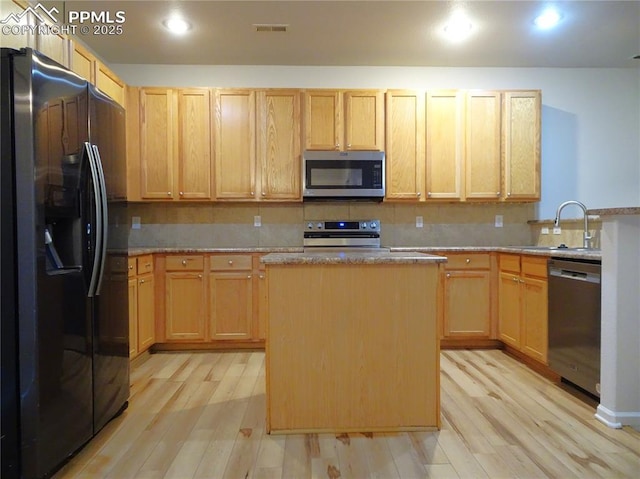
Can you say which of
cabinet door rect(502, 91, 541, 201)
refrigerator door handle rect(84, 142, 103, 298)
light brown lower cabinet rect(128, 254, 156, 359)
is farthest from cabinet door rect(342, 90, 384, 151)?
refrigerator door handle rect(84, 142, 103, 298)

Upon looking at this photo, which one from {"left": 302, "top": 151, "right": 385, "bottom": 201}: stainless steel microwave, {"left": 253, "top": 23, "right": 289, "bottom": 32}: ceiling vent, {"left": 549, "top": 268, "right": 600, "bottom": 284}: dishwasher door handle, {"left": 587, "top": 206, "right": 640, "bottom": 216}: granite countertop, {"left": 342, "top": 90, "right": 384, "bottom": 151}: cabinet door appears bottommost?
{"left": 549, "top": 268, "right": 600, "bottom": 284}: dishwasher door handle

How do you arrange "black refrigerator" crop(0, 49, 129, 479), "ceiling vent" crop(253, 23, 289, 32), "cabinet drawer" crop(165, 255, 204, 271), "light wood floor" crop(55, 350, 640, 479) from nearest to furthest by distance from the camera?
"black refrigerator" crop(0, 49, 129, 479), "light wood floor" crop(55, 350, 640, 479), "ceiling vent" crop(253, 23, 289, 32), "cabinet drawer" crop(165, 255, 204, 271)

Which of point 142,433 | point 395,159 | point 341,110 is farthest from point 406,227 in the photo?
point 142,433

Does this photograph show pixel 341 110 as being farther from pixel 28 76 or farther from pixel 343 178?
pixel 28 76

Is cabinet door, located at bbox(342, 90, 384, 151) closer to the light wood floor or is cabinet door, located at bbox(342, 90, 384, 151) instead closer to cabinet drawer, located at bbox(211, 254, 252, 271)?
cabinet drawer, located at bbox(211, 254, 252, 271)

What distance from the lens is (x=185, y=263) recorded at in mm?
3559

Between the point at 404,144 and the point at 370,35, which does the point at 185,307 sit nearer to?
the point at 404,144

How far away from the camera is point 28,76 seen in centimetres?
159

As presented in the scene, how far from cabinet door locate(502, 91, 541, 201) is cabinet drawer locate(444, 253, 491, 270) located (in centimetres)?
80

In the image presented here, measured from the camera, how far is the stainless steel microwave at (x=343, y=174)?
145 inches

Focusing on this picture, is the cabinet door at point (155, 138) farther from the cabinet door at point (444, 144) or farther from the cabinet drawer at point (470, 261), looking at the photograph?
the cabinet drawer at point (470, 261)

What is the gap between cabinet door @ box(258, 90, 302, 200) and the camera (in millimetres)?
3750

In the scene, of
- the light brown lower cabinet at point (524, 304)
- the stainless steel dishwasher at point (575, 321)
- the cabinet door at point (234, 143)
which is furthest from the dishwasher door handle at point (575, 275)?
the cabinet door at point (234, 143)

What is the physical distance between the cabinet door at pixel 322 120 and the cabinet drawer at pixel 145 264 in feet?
5.86
